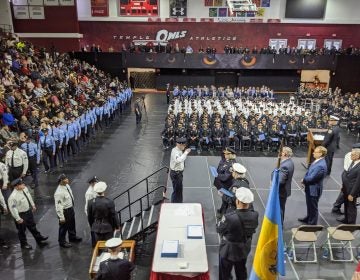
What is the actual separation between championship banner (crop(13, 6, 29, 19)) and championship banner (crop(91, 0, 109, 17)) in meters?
5.10

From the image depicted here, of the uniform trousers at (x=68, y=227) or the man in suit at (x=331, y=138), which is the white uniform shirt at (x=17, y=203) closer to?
the uniform trousers at (x=68, y=227)

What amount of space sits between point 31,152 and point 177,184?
4457 mm

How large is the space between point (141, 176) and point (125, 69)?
60.1 feet

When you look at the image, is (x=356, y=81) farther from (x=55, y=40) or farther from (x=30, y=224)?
(x=30, y=224)

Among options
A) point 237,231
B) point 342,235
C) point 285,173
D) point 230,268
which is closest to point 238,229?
point 237,231

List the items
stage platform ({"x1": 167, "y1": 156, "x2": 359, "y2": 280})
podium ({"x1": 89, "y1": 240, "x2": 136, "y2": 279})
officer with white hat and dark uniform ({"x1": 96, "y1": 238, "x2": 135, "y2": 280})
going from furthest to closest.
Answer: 1. stage platform ({"x1": 167, "y1": 156, "x2": 359, "y2": 280})
2. podium ({"x1": 89, "y1": 240, "x2": 136, "y2": 279})
3. officer with white hat and dark uniform ({"x1": 96, "y1": 238, "x2": 135, "y2": 280})

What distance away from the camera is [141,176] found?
10.4m

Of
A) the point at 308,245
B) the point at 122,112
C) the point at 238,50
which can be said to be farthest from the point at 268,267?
the point at 238,50

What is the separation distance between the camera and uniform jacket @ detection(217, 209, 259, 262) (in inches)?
177

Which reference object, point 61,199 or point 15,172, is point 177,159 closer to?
point 61,199

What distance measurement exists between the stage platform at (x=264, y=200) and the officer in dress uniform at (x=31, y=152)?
390cm

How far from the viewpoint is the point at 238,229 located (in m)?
4.52

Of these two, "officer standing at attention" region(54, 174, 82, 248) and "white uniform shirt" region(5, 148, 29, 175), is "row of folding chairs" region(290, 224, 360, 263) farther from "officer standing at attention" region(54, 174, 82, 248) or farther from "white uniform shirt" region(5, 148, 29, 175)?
"white uniform shirt" region(5, 148, 29, 175)

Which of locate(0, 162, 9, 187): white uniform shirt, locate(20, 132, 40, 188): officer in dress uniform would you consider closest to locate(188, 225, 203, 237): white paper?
locate(0, 162, 9, 187): white uniform shirt
